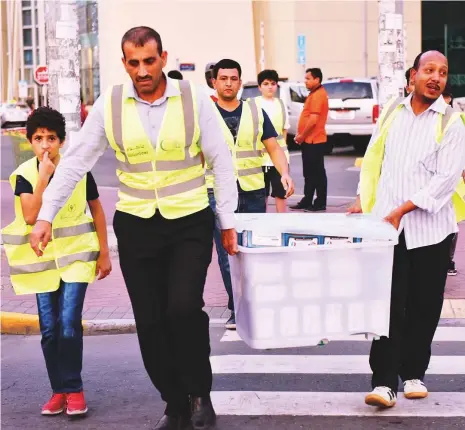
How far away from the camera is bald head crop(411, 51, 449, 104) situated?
5234mm

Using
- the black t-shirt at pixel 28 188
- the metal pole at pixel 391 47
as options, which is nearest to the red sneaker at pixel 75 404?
the black t-shirt at pixel 28 188

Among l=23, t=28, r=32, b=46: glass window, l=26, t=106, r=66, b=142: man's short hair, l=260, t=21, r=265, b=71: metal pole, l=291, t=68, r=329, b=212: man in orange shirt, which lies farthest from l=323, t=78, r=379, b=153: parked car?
l=23, t=28, r=32, b=46: glass window

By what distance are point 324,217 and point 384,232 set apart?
38 centimetres

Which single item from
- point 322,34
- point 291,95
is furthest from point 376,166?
point 322,34

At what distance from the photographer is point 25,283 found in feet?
17.7

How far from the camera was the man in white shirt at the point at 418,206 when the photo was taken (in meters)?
5.23

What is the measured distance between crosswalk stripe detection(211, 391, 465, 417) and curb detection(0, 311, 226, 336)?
1.91 meters

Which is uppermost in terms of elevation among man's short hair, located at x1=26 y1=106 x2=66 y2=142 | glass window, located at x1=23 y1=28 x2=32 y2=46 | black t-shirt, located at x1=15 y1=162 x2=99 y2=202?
glass window, located at x1=23 y1=28 x2=32 y2=46

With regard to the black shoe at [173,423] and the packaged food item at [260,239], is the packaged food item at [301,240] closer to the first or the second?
the packaged food item at [260,239]

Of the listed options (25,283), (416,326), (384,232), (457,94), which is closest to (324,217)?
(384,232)

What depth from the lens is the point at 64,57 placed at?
10.4m

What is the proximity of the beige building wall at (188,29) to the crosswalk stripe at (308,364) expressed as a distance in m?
34.9

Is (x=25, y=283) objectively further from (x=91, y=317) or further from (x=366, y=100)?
(x=366, y=100)

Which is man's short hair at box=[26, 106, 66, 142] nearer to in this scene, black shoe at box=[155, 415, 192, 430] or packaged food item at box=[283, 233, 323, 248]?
packaged food item at box=[283, 233, 323, 248]
